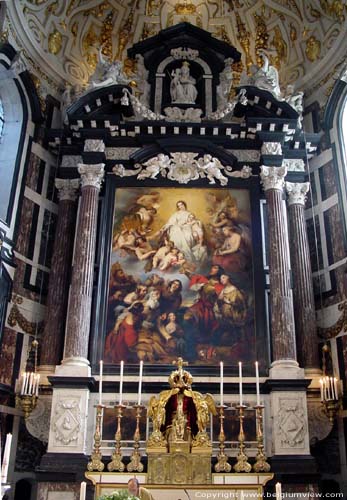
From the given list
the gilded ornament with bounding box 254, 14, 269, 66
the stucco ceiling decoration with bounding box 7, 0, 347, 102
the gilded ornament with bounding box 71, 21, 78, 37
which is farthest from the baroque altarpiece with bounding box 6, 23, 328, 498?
the gilded ornament with bounding box 71, 21, 78, 37

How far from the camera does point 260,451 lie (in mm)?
10344

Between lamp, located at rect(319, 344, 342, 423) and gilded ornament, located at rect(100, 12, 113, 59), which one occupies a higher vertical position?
gilded ornament, located at rect(100, 12, 113, 59)

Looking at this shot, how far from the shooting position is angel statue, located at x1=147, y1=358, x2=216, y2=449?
10203 mm

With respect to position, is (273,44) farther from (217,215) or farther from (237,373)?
(237,373)

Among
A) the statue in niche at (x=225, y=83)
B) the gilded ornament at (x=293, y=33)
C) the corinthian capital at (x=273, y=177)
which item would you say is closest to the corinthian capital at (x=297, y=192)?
the corinthian capital at (x=273, y=177)

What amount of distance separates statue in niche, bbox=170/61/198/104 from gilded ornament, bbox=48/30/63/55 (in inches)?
116

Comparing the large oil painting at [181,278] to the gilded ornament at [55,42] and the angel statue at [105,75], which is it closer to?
the angel statue at [105,75]

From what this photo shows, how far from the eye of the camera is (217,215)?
43.6ft

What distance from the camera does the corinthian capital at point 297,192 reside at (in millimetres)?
13477

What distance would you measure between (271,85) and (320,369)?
21.0 ft

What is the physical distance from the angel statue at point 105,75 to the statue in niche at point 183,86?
1.16m

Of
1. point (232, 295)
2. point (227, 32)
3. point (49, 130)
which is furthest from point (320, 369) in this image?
point (227, 32)

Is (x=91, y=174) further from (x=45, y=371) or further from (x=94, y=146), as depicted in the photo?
(x=45, y=371)

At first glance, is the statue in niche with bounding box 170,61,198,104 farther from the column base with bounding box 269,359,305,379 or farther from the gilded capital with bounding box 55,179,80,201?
the column base with bounding box 269,359,305,379
